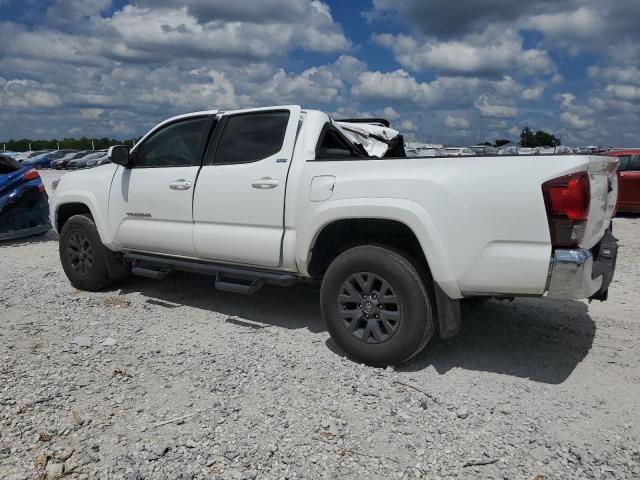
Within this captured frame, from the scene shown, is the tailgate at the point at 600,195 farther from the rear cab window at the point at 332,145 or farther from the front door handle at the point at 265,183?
the front door handle at the point at 265,183

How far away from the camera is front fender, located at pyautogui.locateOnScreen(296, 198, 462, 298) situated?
Result: 136 inches

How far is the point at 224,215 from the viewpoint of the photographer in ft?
15.1

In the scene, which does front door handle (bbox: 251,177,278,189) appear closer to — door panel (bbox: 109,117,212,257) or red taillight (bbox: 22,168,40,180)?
door panel (bbox: 109,117,212,257)

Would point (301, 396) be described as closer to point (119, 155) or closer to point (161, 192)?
point (161, 192)

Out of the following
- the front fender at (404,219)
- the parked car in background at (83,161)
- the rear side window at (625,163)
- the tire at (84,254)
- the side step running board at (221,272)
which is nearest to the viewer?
the front fender at (404,219)

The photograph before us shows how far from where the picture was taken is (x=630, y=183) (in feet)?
39.5

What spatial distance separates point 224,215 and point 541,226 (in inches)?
103

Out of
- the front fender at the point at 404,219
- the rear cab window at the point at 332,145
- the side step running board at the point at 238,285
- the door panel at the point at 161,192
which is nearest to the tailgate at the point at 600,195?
the front fender at the point at 404,219

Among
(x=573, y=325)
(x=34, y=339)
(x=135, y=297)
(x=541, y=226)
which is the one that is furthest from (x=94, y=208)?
(x=573, y=325)

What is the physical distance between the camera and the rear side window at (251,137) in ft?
14.8

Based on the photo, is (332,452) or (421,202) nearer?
(332,452)

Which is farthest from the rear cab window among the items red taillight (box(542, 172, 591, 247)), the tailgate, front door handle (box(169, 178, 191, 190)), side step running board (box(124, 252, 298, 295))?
the tailgate

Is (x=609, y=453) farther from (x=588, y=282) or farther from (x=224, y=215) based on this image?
(x=224, y=215)

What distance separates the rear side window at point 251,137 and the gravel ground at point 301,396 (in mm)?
1569
